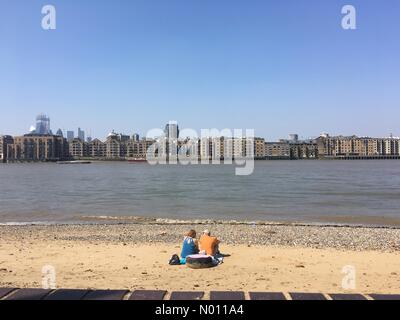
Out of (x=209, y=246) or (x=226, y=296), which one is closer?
(x=226, y=296)

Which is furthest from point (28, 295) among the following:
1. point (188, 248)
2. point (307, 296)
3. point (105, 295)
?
point (188, 248)

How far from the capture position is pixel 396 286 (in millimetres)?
8289

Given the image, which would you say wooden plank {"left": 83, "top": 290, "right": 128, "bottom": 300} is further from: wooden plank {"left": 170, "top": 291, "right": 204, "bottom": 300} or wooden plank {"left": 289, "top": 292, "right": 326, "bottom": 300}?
wooden plank {"left": 289, "top": 292, "right": 326, "bottom": 300}

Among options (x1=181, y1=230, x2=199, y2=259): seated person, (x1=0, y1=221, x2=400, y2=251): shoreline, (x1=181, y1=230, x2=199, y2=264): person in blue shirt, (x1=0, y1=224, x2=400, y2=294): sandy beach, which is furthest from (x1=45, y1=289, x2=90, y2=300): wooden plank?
(x1=0, y1=221, x2=400, y2=251): shoreline

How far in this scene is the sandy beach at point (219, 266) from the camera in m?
8.49

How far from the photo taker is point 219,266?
1060 centimetres

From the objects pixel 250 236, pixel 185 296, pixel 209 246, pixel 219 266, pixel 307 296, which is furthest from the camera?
pixel 250 236

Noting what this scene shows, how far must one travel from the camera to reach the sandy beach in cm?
849

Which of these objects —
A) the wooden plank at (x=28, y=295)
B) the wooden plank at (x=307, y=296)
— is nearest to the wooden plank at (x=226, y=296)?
the wooden plank at (x=307, y=296)

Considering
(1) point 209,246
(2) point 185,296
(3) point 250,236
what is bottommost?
(3) point 250,236

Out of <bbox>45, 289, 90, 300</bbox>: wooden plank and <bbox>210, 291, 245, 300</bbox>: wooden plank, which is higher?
<bbox>45, 289, 90, 300</bbox>: wooden plank

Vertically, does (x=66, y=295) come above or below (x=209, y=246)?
above

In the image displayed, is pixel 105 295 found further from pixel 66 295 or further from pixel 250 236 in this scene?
pixel 250 236
